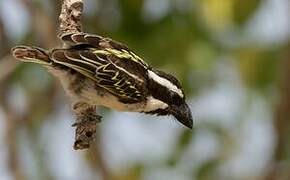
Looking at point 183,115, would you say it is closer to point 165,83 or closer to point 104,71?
point 165,83

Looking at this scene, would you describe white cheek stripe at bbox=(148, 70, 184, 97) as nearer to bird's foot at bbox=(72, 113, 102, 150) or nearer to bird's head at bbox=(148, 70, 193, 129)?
bird's head at bbox=(148, 70, 193, 129)

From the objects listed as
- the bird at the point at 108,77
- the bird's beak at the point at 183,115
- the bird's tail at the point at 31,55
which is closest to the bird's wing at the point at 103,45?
the bird at the point at 108,77

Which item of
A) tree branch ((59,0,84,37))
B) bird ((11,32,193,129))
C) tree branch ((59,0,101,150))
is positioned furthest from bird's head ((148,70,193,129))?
tree branch ((59,0,84,37))

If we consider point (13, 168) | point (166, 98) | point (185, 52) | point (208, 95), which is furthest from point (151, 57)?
point (166, 98)

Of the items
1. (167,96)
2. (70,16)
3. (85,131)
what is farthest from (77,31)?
(167,96)

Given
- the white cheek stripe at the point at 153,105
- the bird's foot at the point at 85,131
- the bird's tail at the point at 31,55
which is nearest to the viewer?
the bird's foot at the point at 85,131

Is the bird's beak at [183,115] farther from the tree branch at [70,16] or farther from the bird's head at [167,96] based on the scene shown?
the tree branch at [70,16]
